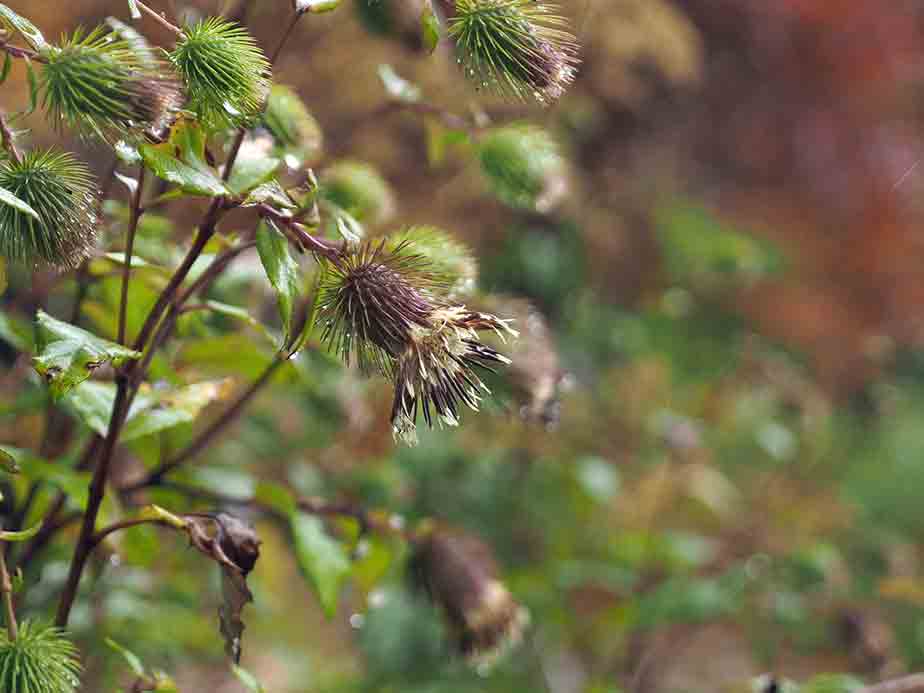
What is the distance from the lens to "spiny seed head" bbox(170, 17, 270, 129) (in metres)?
0.53

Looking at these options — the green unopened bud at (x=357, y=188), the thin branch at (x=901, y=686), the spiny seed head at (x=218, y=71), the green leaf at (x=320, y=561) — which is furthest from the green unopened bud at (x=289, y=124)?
the thin branch at (x=901, y=686)

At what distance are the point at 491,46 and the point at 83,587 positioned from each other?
82 centimetres

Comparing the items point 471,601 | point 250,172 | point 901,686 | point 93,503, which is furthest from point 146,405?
point 901,686

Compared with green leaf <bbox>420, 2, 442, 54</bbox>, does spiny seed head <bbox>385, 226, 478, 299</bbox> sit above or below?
below

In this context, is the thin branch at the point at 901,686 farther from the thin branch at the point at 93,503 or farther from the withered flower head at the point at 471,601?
the thin branch at the point at 93,503

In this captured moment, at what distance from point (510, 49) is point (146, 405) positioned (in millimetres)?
405

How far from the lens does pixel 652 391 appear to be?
5.83ft

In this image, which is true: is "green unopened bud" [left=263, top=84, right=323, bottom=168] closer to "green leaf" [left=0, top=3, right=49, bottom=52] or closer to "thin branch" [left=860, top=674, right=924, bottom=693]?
"green leaf" [left=0, top=3, right=49, bottom=52]

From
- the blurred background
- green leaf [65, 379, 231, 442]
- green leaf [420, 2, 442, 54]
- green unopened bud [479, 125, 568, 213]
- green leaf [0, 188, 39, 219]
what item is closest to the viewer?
green leaf [0, 188, 39, 219]

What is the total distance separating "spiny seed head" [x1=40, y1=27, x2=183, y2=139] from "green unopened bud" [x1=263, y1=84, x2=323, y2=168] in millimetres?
203

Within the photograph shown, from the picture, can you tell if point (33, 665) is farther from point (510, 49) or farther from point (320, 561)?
point (510, 49)

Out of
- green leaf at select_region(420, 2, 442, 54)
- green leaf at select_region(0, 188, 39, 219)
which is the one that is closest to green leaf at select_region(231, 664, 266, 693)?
green leaf at select_region(0, 188, 39, 219)

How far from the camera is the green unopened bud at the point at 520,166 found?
2.74 ft

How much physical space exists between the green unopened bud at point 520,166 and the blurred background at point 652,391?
223 mm
